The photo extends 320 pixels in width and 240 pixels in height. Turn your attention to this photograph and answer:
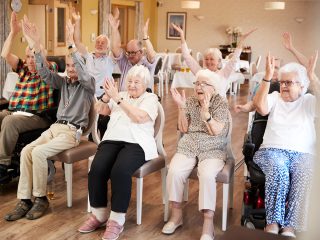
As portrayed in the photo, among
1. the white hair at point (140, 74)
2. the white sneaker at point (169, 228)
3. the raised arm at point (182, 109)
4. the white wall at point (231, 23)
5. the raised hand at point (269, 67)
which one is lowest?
the white sneaker at point (169, 228)

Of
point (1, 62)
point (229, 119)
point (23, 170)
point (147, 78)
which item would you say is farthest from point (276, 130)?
point (1, 62)

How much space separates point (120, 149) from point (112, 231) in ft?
1.88

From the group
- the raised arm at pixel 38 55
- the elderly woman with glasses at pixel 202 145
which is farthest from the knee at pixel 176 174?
the raised arm at pixel 38 55

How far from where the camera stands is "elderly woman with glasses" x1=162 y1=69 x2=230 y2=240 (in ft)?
9.45

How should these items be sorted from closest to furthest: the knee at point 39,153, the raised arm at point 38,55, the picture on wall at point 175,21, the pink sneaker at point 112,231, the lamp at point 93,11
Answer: the pink sneaker at point 112,231 < the knee at point 39,153 < the raised arm at point 38,55 < the lamp at point 93,11 < the picture on wall at point 175,21

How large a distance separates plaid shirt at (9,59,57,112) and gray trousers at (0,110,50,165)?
0.52ft

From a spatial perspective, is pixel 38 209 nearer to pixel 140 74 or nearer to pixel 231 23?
pixel 140 74

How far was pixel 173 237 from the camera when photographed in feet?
9.74

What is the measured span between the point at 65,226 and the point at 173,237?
759 millimetres

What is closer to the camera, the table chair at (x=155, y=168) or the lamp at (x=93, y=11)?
the table chair at (x=155, y=168)

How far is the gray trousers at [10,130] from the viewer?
3.51 m

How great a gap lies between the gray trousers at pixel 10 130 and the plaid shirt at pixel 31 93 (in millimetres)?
160

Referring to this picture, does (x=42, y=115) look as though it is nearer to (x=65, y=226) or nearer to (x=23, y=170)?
(x=23, y=170)

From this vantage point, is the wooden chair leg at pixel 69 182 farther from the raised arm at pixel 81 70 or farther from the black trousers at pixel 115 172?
the raised arm at pixel 81 70
